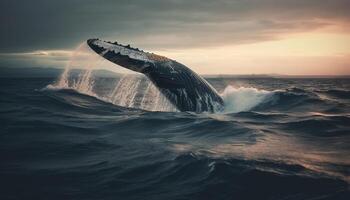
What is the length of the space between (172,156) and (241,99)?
9791 mm

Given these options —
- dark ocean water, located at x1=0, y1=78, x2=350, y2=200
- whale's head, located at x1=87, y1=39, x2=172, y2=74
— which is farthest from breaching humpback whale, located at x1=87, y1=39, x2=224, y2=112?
dark ocean water, located at x1=0, y1=78, x2=350, y2=200

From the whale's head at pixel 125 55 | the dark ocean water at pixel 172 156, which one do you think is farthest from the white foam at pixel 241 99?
the whale's head at pixel 125 55

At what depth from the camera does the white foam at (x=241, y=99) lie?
14.7m

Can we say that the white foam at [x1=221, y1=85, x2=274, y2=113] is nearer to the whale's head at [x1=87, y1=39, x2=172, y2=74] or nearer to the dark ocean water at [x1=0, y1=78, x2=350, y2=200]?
the dark ocean water at [x1=0, y1=78, x2=350, y2=200]

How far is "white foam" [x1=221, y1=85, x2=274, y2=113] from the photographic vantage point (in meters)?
14.7

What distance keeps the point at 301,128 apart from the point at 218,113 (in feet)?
9.95

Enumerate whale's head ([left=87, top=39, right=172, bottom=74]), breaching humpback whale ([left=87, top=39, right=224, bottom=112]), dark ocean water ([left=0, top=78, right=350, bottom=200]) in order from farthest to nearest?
breaching humpback whale ([left=87, top=39, right=224, bottom=112]), whale's head ([left=87, top=39, right=172, bottom=74]), dark ocean water ([left=0, top=78, right=350, bottom=200])

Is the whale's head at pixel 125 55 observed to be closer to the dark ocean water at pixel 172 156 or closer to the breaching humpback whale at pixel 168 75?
the breaching humpback whale at pixel 168 75

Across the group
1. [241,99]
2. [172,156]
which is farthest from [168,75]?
[241,99]

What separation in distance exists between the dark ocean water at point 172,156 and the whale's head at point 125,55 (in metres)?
1.68

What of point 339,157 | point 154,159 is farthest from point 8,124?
point 339,157

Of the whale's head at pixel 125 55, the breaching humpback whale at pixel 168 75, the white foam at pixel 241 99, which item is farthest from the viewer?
the white foam at pixel 241 99

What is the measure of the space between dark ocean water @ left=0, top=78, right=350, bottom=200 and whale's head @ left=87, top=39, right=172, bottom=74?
1.68 meters

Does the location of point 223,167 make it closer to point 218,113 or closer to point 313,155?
point 313,155
